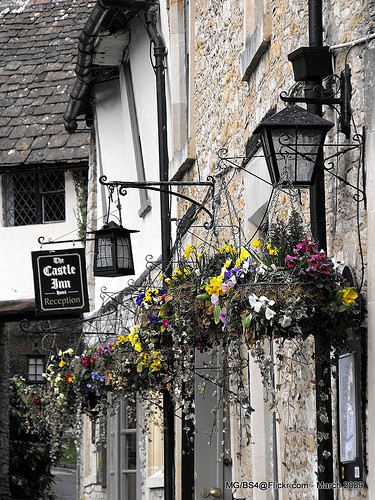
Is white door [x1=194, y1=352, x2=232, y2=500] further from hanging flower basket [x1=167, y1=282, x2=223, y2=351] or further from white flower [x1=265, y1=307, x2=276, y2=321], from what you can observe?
white flower [x1=265, y1=307, x2=276, y2=321]

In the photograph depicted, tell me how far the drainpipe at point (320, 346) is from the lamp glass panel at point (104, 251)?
4995 mm

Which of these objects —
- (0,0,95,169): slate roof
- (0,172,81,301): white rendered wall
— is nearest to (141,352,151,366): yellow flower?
(0,172,81,301): white rendered wall

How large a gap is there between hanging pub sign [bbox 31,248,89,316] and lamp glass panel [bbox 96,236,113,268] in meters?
2.96

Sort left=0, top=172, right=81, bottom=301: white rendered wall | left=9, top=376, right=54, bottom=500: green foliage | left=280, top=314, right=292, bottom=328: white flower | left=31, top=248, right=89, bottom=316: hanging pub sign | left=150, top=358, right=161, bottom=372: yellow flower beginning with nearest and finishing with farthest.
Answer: left=280, top=314, right=292, bottom=328: white flower < left=150, top=358, right=161, bottom=372: yellow flower < left=31, top=248, right=89, bottom=316: hanging pub sign < left=0, top=172, right=81, bottom=301: white rendered wall < left=9, top=376, right=54, bottom=500: green foliage

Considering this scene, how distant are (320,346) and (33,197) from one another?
14.4m

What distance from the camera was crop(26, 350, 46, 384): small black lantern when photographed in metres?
28.8

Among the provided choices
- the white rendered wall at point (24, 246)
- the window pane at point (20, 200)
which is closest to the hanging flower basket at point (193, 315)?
the white rendered wall at point (24, 246)

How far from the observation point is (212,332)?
608 centimetres

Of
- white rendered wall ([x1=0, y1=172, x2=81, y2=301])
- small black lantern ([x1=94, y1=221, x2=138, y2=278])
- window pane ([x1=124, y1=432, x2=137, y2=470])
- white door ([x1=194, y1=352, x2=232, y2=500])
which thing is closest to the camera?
white door ([x1=194, y1=352, x2=232, y2=500])

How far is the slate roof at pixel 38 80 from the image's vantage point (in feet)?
61.9

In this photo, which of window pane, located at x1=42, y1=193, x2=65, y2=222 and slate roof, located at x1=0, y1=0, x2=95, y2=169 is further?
window pane, located at x1=42, y1=193, x2=65, y2=222

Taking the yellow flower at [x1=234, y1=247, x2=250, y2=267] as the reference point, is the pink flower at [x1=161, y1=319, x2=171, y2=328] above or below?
below

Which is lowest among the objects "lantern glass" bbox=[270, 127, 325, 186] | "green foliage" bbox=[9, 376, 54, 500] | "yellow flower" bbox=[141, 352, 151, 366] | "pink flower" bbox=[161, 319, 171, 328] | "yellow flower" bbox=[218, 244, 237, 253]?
"green foliage" bbox=[9, 376, 54, 500]

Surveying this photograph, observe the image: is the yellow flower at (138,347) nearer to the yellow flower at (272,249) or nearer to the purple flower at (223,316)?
the purple flower at (223,316)
